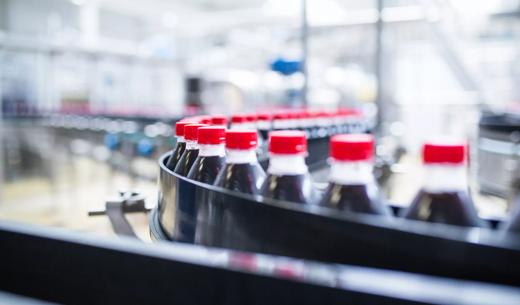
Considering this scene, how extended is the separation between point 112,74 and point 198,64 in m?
1.33

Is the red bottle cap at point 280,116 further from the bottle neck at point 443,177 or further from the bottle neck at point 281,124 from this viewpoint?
the bottle neck at point 443,177

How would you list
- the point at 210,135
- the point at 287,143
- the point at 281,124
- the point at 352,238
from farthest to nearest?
the point at 281,124
the point at 210,135
the point at 287,143
the point at 352,238

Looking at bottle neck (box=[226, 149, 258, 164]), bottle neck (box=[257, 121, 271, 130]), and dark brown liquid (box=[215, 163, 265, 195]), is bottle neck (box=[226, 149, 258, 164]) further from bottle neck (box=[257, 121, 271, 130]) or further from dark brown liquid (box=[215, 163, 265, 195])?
bottle neck (box=[257, 121, 271, 130])

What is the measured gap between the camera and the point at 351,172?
0.45 metres

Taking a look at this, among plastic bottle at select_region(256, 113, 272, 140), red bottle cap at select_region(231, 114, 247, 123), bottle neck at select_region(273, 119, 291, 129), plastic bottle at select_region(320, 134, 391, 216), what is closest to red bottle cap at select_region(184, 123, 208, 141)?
plastic bottle at select_region(320, 134, 391, 216)

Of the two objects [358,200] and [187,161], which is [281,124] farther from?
[358,200]

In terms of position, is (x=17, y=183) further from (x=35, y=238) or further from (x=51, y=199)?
(x=35, y=238)

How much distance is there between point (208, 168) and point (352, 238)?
12.2 inches

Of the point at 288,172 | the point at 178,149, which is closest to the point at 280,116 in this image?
the point at 178,149

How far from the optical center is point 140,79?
276 inches

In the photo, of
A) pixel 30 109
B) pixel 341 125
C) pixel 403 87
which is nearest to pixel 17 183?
pixel 30 109

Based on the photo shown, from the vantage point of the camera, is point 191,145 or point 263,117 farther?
point 263,117

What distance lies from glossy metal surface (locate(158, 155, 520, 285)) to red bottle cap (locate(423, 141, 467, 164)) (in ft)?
0.18

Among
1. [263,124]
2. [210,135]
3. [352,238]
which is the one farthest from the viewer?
[263,124]
